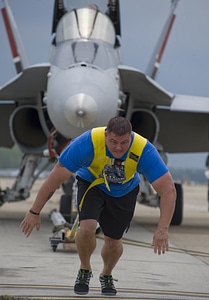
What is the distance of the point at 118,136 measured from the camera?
249 inches

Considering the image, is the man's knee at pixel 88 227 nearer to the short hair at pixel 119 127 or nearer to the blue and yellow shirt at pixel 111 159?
the blue and yellow shirt at pixel 111 159

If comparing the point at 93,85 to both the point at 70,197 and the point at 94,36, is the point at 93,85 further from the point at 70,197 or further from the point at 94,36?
the point at 70,197

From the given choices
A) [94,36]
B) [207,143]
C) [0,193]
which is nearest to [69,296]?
[94,36]

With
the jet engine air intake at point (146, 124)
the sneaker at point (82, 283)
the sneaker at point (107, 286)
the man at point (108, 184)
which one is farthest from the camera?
the jet engine air intake at point (146, 124)

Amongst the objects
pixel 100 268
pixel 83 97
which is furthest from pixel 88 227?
pixel 83 97

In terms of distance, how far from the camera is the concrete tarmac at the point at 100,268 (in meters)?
6.89

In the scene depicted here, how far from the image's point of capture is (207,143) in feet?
55.0

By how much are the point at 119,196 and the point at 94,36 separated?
636cm

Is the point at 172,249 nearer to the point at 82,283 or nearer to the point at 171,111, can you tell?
the point at 82,283

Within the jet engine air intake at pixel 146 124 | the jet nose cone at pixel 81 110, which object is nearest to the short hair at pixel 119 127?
the jet nose cone at pixel 81 110

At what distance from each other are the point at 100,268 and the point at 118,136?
2672mm

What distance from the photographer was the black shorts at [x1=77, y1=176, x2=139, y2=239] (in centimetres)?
685

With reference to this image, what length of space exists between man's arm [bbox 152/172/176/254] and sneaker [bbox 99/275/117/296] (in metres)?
0.69

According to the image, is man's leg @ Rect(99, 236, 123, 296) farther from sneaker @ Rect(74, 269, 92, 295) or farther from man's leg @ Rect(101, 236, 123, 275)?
sneaker @ Rect(74, 269, 92, 295)
